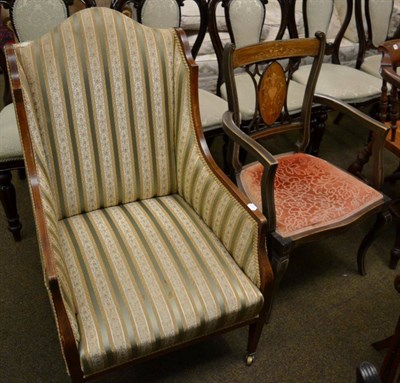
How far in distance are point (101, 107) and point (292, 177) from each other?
637mm

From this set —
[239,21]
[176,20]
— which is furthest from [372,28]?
[176,20]

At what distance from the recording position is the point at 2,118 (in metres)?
1.47

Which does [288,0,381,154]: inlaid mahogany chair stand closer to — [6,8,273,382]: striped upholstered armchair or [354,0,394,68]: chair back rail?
[354,0,394,68]: chair back rail

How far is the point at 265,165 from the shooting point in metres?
1.11

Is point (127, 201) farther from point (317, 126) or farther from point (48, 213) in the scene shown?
point (317, 126)

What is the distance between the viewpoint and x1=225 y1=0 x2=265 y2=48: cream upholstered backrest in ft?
5.71

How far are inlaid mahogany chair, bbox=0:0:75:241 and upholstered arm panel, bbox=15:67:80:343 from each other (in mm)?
371

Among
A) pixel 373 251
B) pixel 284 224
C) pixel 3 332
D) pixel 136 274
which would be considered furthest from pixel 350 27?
pixel 3 332

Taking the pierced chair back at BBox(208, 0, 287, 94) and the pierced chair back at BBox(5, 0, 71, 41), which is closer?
the pierced chair back at BBox(5, 0, 71, 41)

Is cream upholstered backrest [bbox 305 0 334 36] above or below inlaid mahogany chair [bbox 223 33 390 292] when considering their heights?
above

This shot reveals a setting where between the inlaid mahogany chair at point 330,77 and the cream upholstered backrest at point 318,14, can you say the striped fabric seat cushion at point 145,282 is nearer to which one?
the inlaid mahogany chair at point 330,77

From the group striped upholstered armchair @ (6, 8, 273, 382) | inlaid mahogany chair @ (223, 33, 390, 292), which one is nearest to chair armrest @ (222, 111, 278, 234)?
inlaid mahogany chair @ (223, 33, 390, 292)

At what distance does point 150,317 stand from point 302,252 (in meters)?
0.85

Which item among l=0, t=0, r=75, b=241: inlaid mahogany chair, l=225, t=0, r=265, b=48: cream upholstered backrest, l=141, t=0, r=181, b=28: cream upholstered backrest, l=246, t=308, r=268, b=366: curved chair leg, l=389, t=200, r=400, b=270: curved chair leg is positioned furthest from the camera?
l=225, t=0, r=265, b=48: cream upholstered backrest
